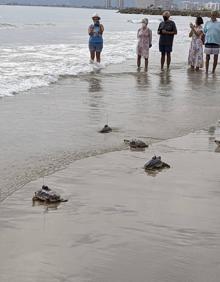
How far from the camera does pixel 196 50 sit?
1452cm

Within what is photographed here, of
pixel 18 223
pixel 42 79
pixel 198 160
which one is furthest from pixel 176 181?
pixel 42 79

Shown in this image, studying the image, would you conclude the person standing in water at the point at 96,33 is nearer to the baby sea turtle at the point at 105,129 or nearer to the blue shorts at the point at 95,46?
the blue shorts at the point at 95,46

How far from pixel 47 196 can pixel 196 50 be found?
10.8 m

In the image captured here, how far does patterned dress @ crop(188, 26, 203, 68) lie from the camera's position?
1439cm

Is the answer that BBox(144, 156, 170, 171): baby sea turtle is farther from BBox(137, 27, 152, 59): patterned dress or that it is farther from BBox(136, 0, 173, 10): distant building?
BBox(136, 0, 173, 10): distant building

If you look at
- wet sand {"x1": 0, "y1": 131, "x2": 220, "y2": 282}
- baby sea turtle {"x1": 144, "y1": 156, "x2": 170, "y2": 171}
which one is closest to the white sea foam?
baby sea turtle {"x1": 144, "y1": 156, "x2": 170, "y2": 171}

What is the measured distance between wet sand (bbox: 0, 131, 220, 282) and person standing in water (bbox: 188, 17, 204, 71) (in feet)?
30.4

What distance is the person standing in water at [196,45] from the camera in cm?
1430

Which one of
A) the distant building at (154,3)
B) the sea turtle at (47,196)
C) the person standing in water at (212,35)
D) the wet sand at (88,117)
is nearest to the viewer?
the sea turtle at (47,196)

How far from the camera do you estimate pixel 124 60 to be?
A: 18.5m

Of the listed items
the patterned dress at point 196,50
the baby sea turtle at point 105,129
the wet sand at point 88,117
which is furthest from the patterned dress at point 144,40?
the baby sea turtle at point 105,129

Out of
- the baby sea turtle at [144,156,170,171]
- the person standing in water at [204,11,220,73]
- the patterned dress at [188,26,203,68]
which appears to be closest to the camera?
the baby sea turtle at [144,156,170,171]

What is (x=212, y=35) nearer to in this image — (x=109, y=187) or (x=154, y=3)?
(x=109, y=187)

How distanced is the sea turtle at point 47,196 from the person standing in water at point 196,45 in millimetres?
10423
